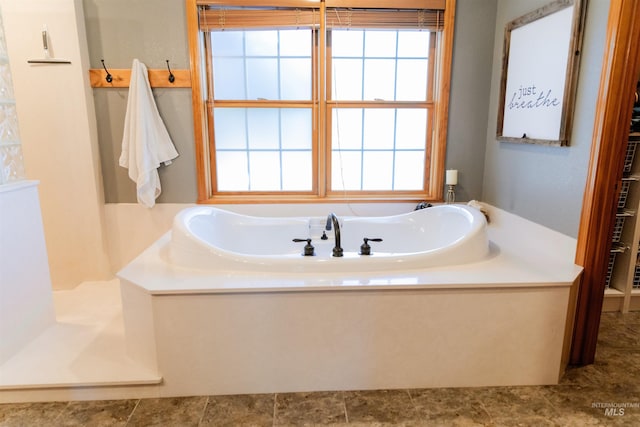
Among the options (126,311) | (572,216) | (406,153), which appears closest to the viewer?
(126,311)

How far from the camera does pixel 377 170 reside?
3135 millimetres

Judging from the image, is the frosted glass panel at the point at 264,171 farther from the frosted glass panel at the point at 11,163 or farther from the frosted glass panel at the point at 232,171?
the frosted glass panel at the point at 11,163

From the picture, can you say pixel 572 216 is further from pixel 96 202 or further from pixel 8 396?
pixel 96 202

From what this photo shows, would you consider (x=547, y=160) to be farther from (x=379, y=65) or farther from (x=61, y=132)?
(x=61, y=132)

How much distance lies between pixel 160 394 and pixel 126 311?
0.41 meters

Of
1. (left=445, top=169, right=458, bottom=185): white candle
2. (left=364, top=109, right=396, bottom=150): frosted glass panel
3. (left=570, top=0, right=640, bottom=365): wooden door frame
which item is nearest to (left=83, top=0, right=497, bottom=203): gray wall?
(left=445, top=169, right=458, bottom=185): white candle

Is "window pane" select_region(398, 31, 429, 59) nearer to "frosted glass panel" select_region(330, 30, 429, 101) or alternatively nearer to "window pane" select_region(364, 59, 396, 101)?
"frosted glass panel" select_region(330, 30, 429, 101)

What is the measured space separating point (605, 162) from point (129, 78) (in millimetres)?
2841

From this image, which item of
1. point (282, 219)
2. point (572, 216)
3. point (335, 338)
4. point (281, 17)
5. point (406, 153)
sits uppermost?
point (281, 17)

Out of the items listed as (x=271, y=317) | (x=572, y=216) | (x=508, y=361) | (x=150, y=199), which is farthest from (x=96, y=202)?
(x=572, y=216)

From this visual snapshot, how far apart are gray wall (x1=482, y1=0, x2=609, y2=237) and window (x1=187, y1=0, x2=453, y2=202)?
354 mm

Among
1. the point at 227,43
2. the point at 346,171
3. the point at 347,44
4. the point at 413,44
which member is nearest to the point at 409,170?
the point at 346,171

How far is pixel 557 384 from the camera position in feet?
6.30

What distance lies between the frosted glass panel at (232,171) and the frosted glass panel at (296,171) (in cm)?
30
